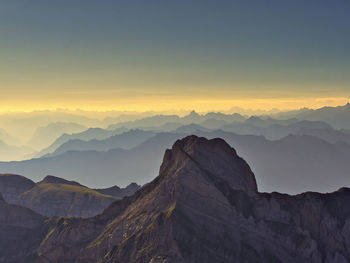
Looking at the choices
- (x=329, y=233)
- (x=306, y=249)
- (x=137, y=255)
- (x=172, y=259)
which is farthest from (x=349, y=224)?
(x=137, y=255)

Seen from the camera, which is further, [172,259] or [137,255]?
[137,255]

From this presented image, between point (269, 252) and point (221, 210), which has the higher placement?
point (221, 210)

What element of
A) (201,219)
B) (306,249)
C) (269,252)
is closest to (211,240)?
(201,219)

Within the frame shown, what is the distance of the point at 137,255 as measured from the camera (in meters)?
197

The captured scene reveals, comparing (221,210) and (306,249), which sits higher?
(221,210)

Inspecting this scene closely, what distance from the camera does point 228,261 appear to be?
18700cm

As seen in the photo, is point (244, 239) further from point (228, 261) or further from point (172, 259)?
point (172, 259)

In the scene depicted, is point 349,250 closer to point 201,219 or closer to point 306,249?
point 306,249

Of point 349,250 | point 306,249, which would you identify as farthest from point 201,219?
point 349,250

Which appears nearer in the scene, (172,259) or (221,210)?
(172,259)

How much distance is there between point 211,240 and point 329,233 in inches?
1862

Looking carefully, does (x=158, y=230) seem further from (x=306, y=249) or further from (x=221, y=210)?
(x=306, y=249)

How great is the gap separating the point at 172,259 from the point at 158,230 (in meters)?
15.6

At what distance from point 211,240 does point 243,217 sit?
16884mm
